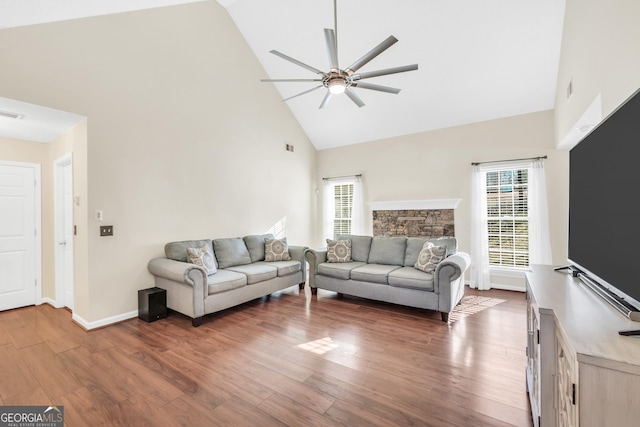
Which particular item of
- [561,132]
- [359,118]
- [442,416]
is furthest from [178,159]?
[561,132]

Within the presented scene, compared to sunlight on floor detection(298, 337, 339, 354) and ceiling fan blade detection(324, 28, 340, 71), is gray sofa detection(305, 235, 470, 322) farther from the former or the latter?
ceiling fan blade detection(324, 28, 340, 71)

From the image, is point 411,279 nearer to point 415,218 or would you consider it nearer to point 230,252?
point 415,218

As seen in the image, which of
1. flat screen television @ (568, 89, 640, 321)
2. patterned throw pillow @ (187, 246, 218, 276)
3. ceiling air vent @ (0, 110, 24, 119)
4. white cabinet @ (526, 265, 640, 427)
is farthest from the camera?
patterned throw pillow @ (187, 246, 218, 276)

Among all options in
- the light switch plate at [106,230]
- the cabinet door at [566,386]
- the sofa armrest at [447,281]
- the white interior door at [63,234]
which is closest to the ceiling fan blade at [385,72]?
the sofa armrest at [447,281]

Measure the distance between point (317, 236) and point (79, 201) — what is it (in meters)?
4.74

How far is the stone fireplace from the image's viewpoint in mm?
5316

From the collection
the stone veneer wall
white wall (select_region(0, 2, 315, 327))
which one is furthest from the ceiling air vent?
the stone veneer wall

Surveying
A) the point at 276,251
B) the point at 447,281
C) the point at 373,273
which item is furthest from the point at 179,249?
the point at 447,281

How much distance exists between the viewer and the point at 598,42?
2.63 meters

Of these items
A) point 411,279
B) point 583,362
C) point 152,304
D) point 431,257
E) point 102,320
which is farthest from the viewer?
point 431,257

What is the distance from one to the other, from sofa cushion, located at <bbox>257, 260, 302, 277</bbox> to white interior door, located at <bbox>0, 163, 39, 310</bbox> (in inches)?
130

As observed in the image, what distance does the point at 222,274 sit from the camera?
12.9 feet

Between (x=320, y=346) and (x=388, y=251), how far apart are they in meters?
2.16

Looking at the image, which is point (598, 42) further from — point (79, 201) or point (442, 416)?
point (79, 201)
